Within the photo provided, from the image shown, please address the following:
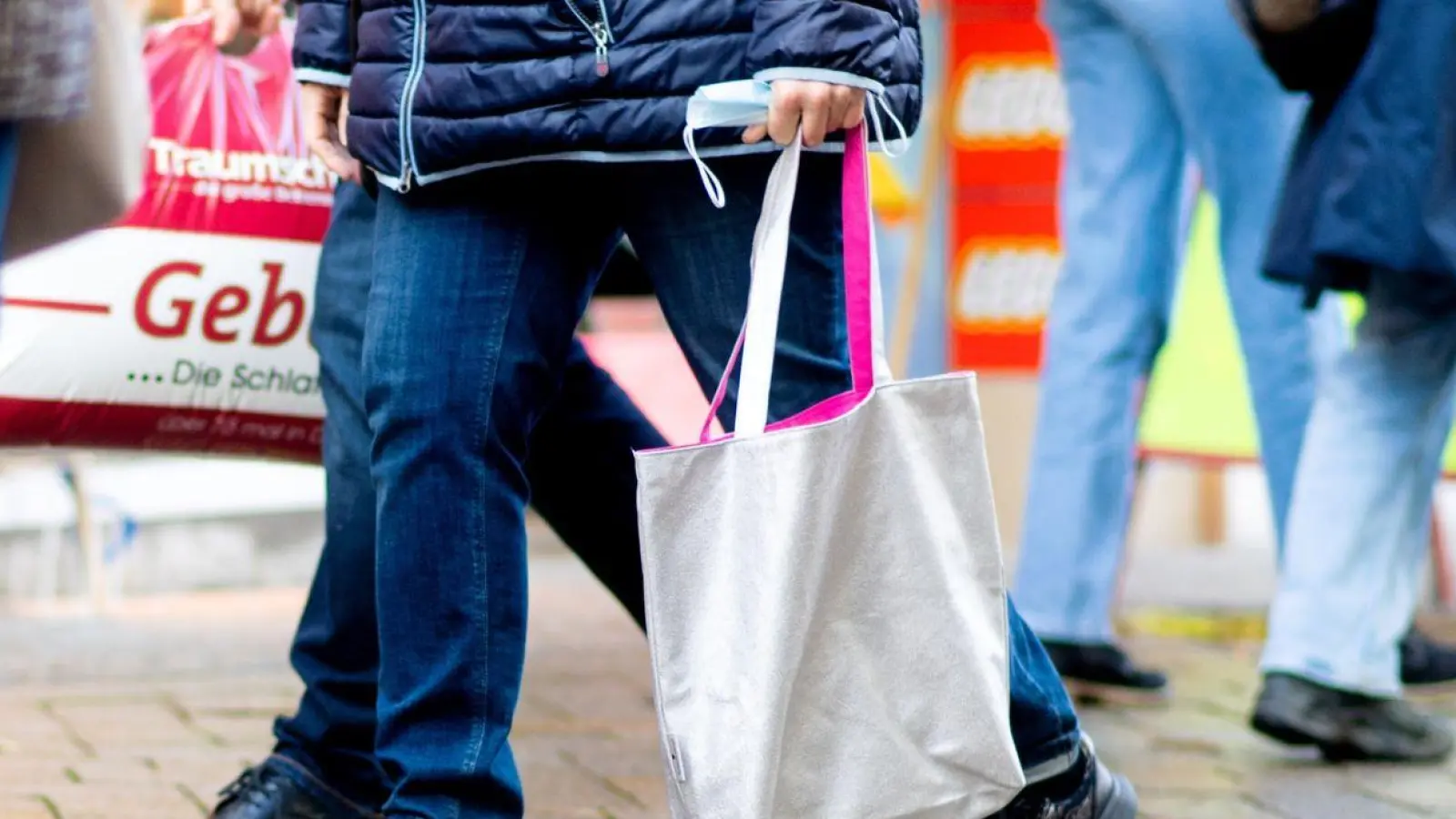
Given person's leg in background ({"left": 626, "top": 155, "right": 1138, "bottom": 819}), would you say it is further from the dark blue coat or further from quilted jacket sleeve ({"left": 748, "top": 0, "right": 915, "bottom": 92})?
the dark blue coat

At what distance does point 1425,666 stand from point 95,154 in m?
2.81

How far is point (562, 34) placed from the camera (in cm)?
200

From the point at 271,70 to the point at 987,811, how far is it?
153 cm

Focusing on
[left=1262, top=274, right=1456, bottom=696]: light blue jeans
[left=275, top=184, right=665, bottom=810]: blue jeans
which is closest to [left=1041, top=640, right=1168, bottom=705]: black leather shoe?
[left=1262, top=274, right=1456, bottom=696]: light blue jeans

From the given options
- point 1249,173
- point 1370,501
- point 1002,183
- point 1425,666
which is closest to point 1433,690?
point 1425,666

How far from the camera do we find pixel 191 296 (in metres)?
2.81

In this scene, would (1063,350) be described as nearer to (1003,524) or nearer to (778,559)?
(778,559)

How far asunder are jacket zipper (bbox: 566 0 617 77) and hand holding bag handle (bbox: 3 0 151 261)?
0.42m

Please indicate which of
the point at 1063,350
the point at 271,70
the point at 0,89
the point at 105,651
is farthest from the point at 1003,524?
the point at 0,89

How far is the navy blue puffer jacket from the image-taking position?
1912 millimetres

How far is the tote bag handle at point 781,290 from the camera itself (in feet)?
6.36

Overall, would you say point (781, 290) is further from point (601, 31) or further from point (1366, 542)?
point (1366, 542)

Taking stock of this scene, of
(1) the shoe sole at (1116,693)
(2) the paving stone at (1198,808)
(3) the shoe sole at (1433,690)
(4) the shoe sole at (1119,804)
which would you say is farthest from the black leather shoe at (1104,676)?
(4) the shoe sole at (1119,804)

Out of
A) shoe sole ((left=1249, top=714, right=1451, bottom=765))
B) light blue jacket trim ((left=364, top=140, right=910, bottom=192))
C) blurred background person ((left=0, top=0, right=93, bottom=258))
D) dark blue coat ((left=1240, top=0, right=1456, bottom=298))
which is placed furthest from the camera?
shoe sole ((left=1249, top=714, right=1451, bottom=765))
